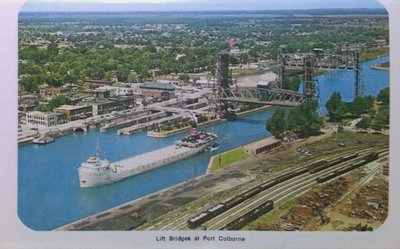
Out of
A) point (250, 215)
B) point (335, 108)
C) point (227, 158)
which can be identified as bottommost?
point (250, 215)

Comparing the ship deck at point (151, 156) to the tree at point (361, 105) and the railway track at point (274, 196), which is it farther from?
the tree at point (361, 105)

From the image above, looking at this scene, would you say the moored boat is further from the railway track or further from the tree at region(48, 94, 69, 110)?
the railway track

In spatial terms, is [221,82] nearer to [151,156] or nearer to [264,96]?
[264,96]

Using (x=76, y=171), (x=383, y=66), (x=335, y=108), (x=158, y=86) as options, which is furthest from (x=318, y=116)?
(x=76, y=171)

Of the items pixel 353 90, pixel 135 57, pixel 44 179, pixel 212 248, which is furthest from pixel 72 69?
pixel 353 90

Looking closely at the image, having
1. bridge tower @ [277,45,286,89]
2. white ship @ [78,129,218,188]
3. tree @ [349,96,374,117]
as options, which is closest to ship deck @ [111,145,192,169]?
white ship @ [78,129,218,188]
